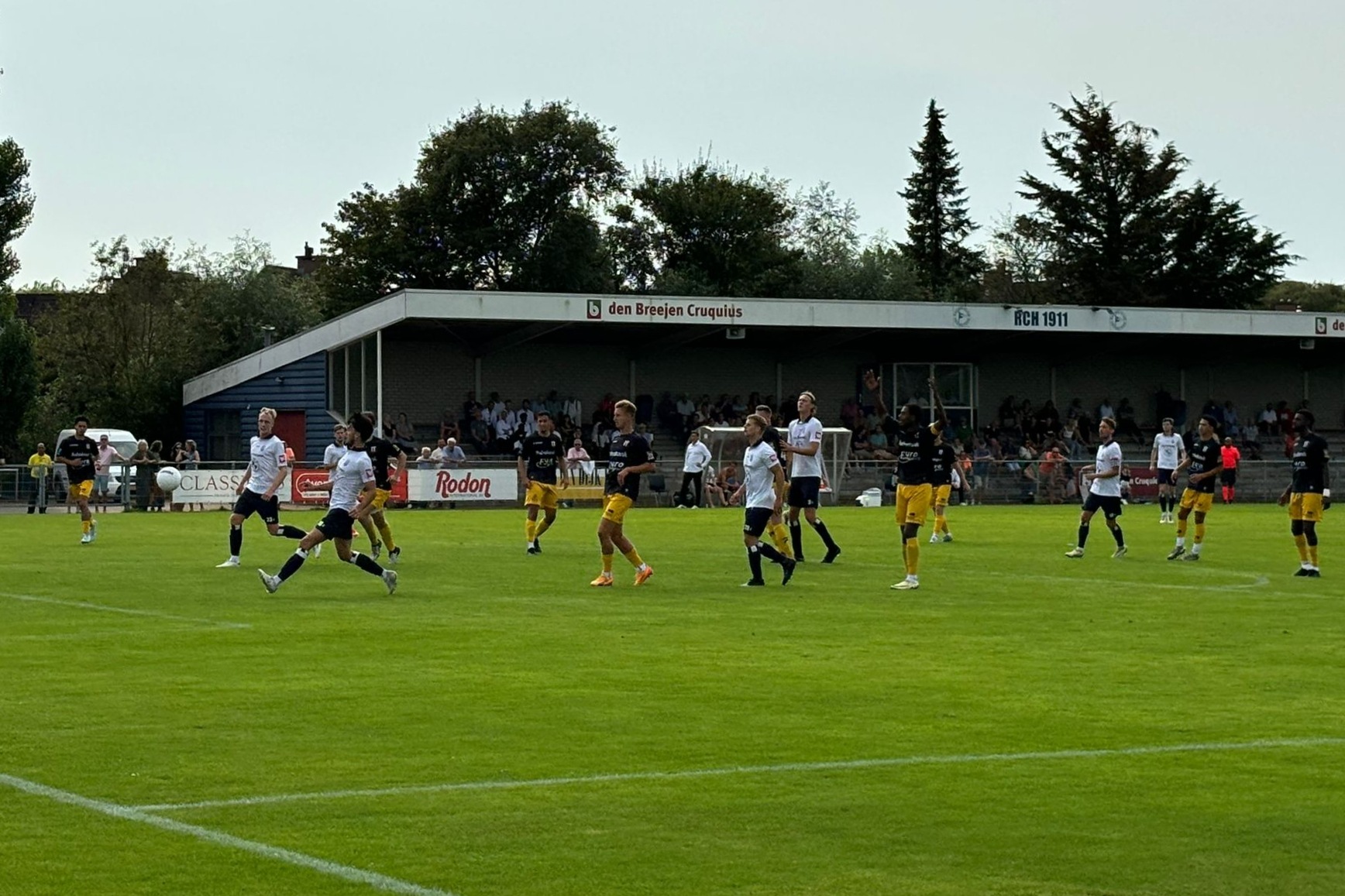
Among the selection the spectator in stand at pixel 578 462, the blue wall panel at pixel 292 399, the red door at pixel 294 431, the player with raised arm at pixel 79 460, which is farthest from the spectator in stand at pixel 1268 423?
the player with raised arm at pixel 79 460

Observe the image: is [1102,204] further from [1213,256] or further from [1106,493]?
[1106,493]

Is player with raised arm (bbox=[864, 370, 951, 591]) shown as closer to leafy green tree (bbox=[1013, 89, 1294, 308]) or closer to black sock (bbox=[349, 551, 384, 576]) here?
black sock (bbox=[349, 551, 384, 576])

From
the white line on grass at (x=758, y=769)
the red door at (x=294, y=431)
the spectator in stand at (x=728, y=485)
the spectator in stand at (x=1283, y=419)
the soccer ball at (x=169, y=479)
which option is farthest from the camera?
the spectator in stand at (x=1283, y=419)

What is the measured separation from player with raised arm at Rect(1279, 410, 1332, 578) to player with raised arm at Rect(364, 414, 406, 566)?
35.6 ft

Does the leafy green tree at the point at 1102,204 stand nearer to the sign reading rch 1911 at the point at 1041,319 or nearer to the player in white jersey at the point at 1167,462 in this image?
the sign reading rch 1911 at the point at 1041,319

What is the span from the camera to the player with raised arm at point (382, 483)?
2423cm

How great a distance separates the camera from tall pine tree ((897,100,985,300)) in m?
96.4

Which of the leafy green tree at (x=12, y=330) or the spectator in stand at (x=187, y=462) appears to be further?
the leafy green tree at (x=12, y=330)

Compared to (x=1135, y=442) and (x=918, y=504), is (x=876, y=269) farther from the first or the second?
(x=918, y=504)

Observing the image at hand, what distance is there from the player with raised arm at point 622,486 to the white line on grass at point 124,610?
16.2 ft

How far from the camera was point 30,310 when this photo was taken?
120 meters

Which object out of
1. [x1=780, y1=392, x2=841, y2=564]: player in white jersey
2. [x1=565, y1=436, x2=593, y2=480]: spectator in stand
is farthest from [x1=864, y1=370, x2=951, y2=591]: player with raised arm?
[x1=565, y1=436, x2=593, y2=480]: spectator in stand

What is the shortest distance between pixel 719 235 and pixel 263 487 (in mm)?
63153

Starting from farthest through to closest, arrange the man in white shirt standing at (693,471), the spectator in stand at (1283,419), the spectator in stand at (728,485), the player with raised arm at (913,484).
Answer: the spectator in stand at (1283,419) < the spectator in stand at (728,485) < the man in white shirt standing at (693,471) < the player with raised arm at (913,484)
